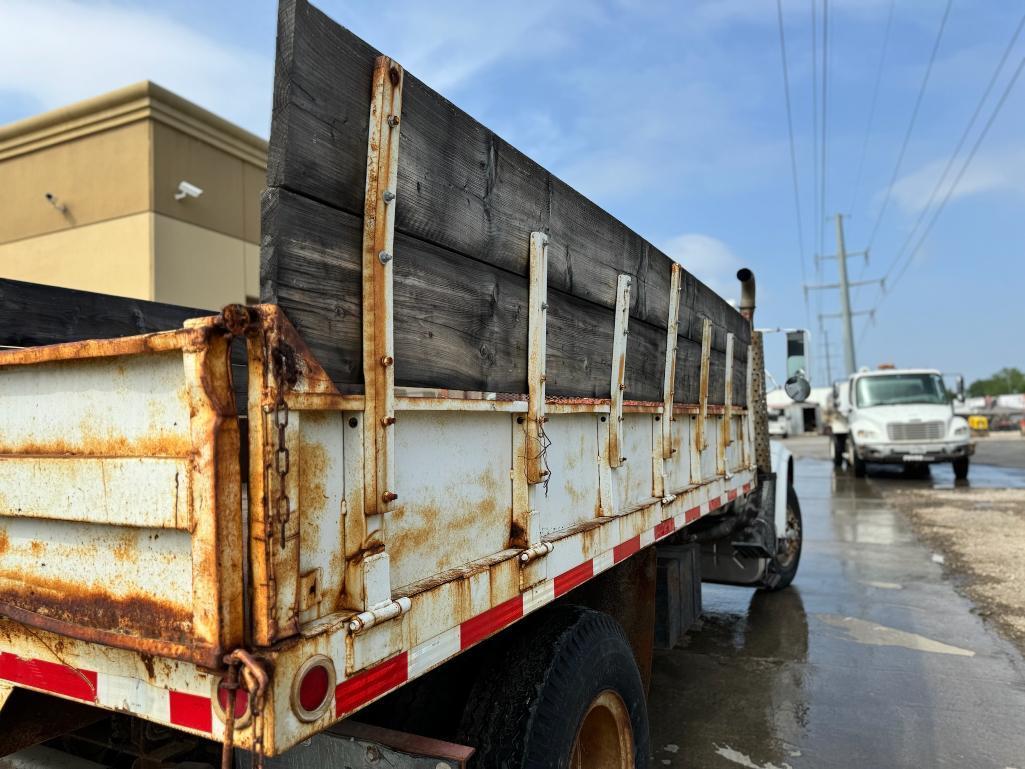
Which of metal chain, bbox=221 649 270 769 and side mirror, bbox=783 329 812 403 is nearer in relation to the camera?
metal chain, bbox=221 649 270 769

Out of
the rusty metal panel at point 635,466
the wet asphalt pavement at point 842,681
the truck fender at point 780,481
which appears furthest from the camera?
the truck fender at point 780,481

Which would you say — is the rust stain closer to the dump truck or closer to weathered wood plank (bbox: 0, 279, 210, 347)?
the dump truck

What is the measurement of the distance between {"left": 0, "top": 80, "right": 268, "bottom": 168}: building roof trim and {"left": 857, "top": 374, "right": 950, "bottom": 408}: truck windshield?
526 inches

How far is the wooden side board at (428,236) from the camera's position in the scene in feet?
4.26

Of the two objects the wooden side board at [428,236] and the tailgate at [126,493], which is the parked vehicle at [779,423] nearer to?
the wooden side board at [428,236]

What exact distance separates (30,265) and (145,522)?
42.1 feet

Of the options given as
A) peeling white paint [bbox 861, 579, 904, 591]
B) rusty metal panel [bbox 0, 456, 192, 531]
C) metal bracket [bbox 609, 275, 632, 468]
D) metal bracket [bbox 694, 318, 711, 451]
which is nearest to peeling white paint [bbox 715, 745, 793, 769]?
metal bracket [bbox 694, 318, 711, 451]

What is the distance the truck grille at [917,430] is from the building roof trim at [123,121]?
13.0 meters

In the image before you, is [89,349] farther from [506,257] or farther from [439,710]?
[439,710]

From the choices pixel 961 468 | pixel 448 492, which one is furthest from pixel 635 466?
pixel 961 468

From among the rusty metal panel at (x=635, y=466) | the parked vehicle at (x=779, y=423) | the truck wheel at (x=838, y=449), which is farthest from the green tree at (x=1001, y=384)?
the rusty metal panel at (x=635, y=466)

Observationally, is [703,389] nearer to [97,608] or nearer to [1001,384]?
[97,608]

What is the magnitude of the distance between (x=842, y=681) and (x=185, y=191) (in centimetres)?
1076

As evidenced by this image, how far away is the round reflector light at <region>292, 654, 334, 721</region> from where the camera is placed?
3.99 ft
